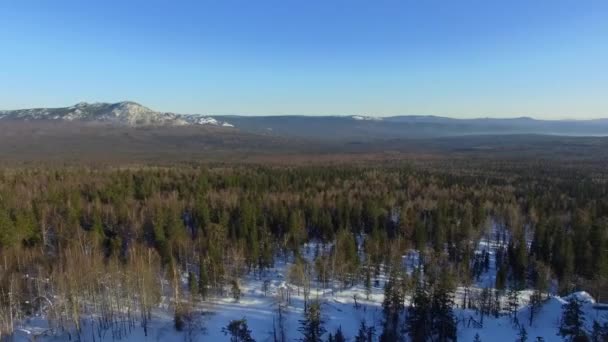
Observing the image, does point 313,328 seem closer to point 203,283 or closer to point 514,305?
point 203,283

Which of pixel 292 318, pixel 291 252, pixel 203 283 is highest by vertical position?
pixel 203 283

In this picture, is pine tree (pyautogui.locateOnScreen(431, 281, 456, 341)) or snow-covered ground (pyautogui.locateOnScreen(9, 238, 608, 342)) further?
snow-covered ground (pyautogui.locateOnScreen(9, 238, 608, 342))

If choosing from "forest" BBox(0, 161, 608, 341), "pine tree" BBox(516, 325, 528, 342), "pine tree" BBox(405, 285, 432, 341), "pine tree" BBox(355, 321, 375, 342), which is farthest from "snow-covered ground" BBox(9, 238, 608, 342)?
"pine tree" BBox(405, 285, 432, 341)

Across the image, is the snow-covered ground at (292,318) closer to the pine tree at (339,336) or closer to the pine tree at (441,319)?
the pine tree at (339,336)

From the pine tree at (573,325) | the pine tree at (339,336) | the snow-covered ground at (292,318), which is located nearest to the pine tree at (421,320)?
the snow-covered ground at (292,318)

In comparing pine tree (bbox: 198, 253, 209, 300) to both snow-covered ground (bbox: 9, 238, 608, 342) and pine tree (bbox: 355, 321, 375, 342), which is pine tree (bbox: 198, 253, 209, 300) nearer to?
snow-covered ground (bbox: 9, 238, 608, 342)

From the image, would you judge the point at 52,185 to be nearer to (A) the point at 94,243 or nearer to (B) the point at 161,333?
(A) the point at 94,243

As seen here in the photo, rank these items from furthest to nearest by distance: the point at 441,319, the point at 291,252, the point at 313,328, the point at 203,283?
the point at 291,252 → the point at 203,283 → the point at 441,319 → the point at 313,328

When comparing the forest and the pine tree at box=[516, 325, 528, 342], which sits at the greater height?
the forest

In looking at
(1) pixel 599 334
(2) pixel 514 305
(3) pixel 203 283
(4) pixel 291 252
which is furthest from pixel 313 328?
(4) pixel 291 252
